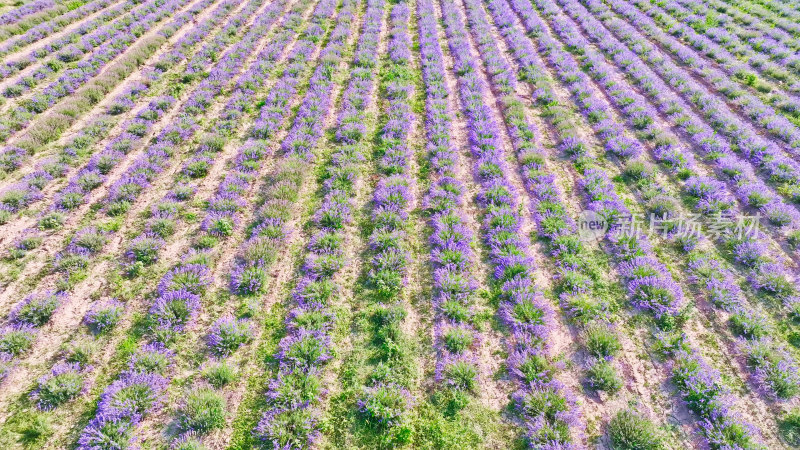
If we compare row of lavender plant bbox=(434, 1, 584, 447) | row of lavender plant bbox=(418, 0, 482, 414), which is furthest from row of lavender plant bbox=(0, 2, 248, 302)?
row of lavender plant bbox=(434, 1, 584, 447)

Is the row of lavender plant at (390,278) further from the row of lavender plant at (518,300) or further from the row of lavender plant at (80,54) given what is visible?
the row of lavender plant at (80,54)

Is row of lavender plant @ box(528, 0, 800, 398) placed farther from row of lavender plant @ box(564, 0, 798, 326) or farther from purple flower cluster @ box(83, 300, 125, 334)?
purple flower cluster @ box(83, 300, 125, 334)

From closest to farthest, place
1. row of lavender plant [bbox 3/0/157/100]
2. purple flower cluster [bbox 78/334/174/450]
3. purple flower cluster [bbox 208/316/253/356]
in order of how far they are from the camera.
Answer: purple flower cluster [bbox 78/334/174/450]
purple flower cluster [bbox 208/316/253/356]
row of lavender plant [bbox 3/0/157/100]

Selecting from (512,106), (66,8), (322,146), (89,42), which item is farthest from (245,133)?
(66,8)

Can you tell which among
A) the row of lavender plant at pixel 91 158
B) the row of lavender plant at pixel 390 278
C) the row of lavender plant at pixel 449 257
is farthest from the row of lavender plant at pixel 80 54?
the row of lavender plant at pixel 449 257

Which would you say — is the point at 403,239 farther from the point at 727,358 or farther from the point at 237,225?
the point at 727,358
